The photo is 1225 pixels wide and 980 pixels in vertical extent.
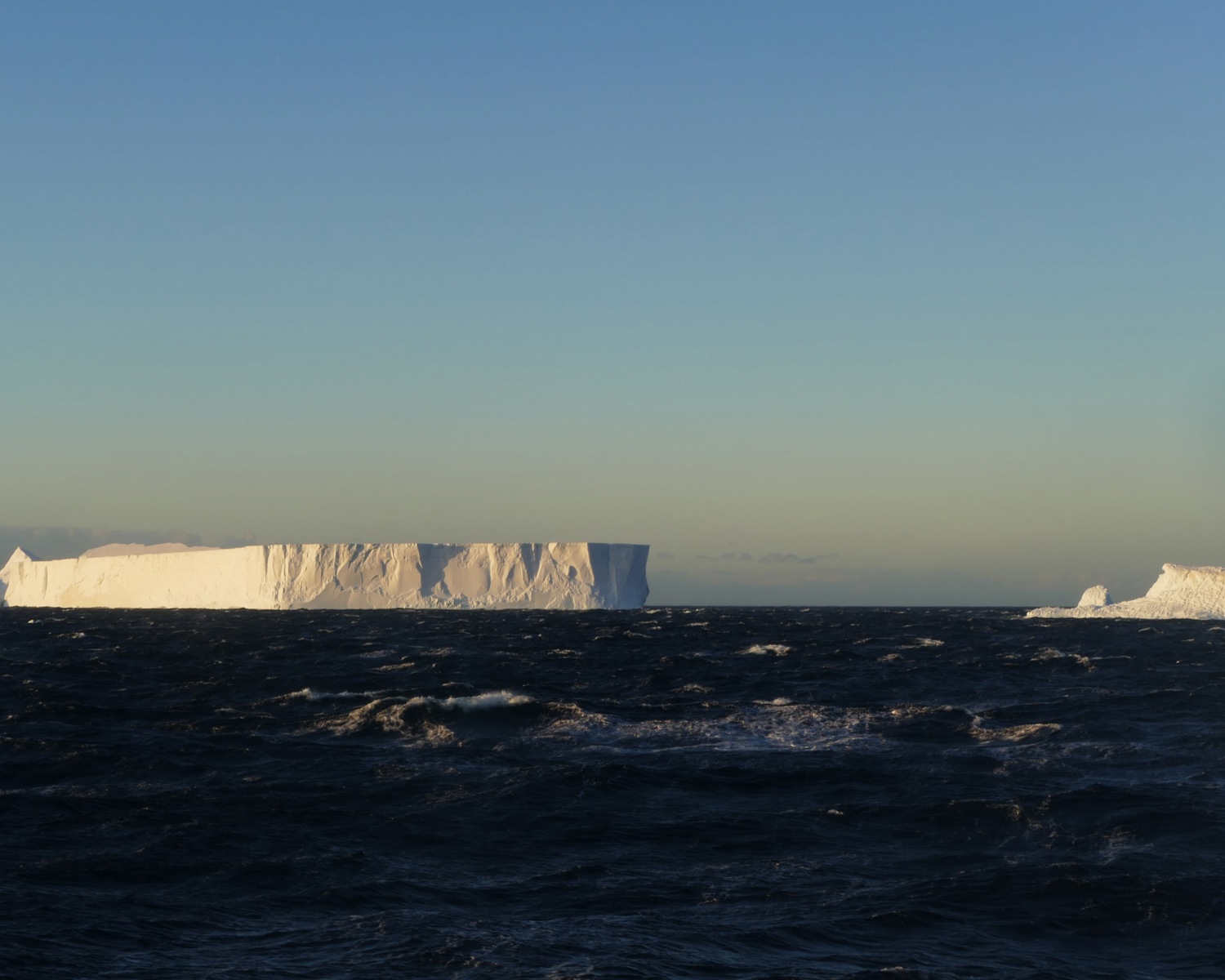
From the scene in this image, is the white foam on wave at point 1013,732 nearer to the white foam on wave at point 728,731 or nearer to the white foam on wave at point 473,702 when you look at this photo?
the white foam on wave at point 728,731

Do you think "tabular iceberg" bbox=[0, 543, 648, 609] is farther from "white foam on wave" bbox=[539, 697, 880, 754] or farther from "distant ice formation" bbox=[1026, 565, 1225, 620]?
"white foam on wave" bbox=[539, 697, 880, 754]

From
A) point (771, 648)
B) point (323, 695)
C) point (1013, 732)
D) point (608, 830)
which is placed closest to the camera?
point (608, 830)

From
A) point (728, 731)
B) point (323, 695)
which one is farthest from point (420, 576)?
point (728, 731)

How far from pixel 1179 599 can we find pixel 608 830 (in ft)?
269

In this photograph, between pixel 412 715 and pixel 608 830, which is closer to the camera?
pixel 608 830

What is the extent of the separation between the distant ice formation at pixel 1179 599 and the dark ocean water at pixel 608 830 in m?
56.1

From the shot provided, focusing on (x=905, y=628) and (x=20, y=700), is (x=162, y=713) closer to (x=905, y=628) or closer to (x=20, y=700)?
(x=20, y=700)

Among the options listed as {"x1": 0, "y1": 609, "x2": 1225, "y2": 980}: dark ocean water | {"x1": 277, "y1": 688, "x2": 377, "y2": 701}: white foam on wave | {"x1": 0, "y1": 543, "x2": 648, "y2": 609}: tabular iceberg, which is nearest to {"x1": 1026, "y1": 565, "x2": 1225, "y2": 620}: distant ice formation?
{"x1": 0, "y1": 543, "x2": 648, "y2": 609}: tabular iceberg

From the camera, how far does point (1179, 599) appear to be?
85.9m

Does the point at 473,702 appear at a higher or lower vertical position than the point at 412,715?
higher

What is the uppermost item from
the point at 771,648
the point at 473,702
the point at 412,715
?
the point at 473,702

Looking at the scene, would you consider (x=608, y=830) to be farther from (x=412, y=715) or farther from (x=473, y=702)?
(x=473, y=702)

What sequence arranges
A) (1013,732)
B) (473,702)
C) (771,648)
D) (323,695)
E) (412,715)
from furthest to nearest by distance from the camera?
(771,648), (323,695), (473,702), (412,715), (1013,732)

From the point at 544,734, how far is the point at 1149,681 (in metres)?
20.8
